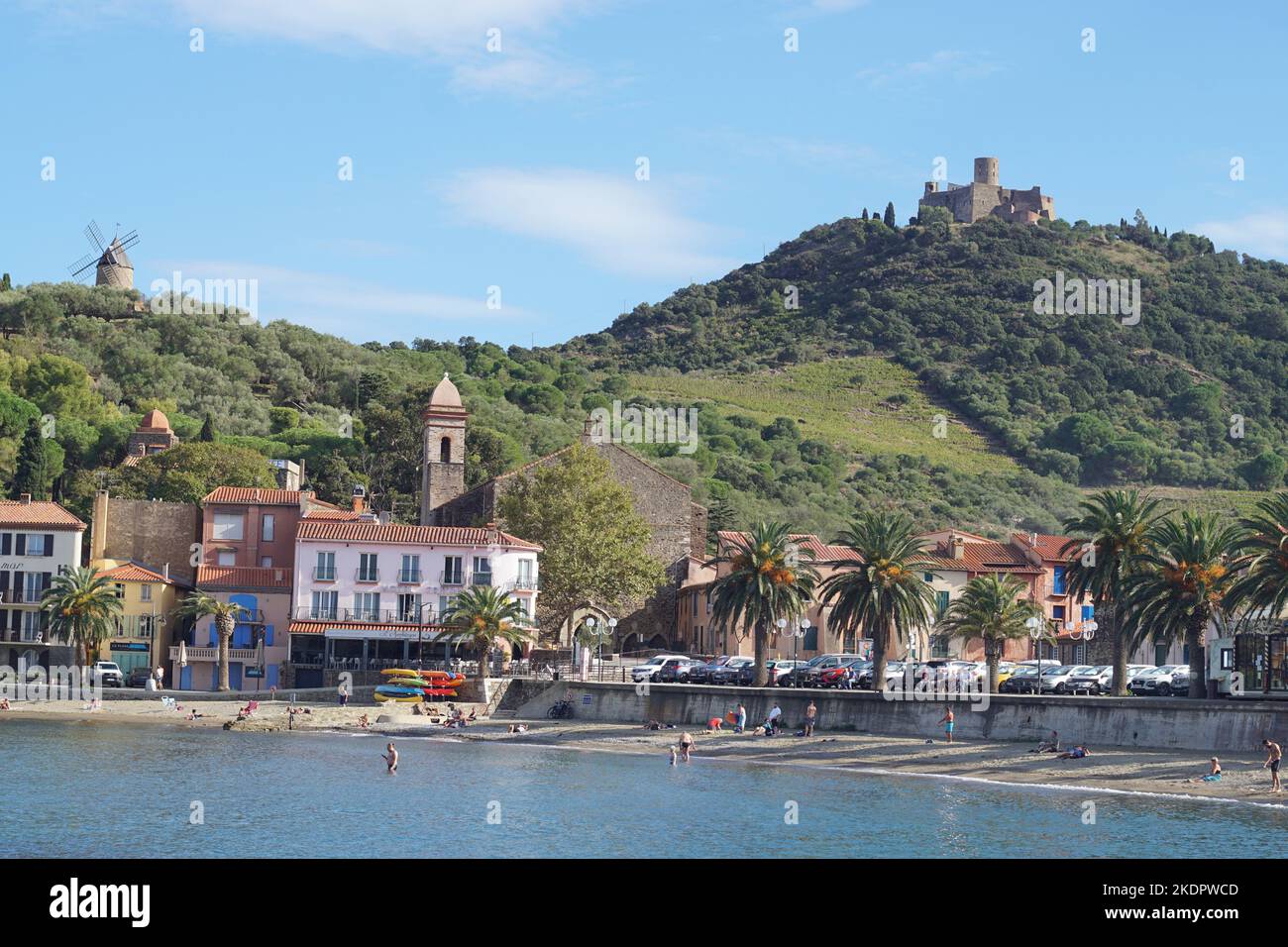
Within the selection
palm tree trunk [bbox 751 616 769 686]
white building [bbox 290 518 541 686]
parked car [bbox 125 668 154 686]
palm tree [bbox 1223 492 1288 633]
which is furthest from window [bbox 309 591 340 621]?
palm tree [bbox 1223 492 1288 633]

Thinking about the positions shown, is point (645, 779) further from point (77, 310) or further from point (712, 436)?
point (77, 310)

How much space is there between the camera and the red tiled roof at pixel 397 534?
9006 centimetres

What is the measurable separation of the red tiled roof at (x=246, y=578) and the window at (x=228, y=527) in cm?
219

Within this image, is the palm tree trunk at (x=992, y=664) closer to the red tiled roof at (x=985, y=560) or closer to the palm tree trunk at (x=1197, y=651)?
the palm tree trunk at (x=1197, y=651)

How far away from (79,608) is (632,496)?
35.3m

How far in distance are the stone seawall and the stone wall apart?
26606 millimetres

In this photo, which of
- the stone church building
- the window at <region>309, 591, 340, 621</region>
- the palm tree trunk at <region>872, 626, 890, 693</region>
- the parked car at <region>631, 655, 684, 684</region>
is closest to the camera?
the palm tree trunk at <region>872, 626, 890, 693</region>

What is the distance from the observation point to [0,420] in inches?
5241

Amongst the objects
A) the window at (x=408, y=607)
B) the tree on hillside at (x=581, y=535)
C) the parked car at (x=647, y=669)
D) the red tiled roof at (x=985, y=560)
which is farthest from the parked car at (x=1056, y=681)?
the window at (x=408, y=607)

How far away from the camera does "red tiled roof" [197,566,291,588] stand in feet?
299

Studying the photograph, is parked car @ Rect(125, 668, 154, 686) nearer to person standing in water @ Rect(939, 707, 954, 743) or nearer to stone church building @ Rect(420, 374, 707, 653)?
stone church building @ Rect(420, 374, 707, 653)

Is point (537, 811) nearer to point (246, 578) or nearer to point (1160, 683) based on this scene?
point (1160, 683)

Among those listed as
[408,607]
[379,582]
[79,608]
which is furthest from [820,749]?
[79,608]
